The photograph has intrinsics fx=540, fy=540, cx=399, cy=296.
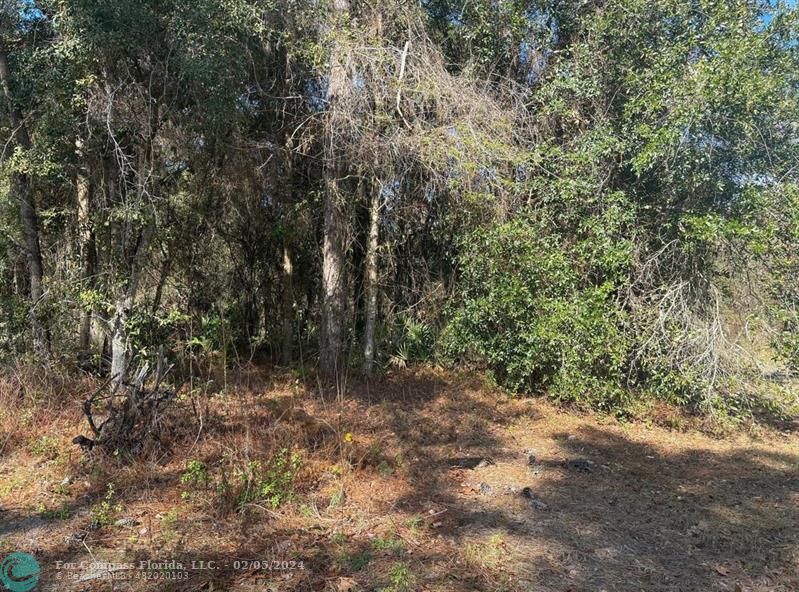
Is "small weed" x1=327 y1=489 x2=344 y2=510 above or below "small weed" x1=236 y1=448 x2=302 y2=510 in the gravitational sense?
below

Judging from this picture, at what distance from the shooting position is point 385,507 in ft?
13.5

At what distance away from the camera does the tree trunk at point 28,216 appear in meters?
5.71

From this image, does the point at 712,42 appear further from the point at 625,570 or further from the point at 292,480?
the point at 292,480

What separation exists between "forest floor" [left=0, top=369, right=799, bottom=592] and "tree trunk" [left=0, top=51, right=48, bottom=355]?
910 mm

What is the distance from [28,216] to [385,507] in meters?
5.39

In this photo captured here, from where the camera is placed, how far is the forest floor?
3201 mm

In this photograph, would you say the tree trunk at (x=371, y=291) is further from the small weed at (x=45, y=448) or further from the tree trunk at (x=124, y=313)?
the small weed at (x=45, y=448)

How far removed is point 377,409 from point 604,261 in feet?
11.0

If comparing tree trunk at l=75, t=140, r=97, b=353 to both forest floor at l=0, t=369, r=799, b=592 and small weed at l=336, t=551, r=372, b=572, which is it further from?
small weed at l=336, t=551, r=372, b=572

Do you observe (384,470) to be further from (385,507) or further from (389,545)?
(389,545)

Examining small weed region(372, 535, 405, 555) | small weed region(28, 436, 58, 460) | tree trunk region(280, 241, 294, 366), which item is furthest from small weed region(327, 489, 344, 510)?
tree trunk region(280, 241, 294, 366)

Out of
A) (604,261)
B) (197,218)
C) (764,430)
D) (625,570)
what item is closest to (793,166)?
(604,261)

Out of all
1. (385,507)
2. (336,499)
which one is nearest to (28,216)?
(336,499)

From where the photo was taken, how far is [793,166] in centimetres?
619
